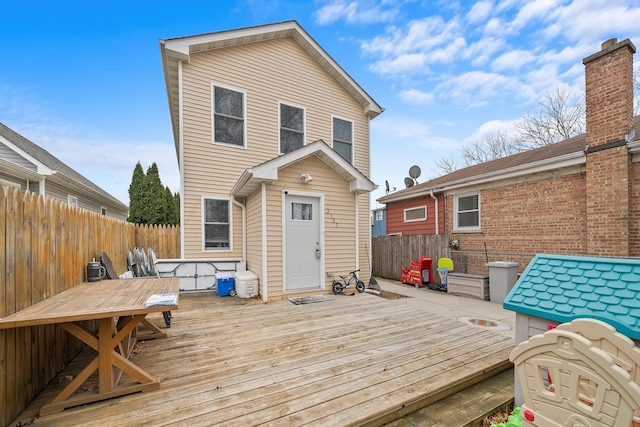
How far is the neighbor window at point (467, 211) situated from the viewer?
8805 millimetres

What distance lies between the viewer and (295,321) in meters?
4.58

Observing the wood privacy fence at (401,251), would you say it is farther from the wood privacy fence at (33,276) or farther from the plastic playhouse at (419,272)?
the wood privacy fence at (33,276)

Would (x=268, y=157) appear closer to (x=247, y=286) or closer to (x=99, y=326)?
(x=247, y=286)

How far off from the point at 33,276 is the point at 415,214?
35.8 feet

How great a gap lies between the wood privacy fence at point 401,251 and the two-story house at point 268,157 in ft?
5.67

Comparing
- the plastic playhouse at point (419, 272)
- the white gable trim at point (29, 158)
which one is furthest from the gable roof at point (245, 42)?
the plastic playhouse at point (419, 272)

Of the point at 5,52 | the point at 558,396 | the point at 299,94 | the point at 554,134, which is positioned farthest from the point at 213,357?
the point at 554,134

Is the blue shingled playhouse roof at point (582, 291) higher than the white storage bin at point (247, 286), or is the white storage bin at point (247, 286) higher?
the blue shingled playhouse roof at point (582, 291)

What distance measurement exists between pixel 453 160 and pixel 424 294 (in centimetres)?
1876

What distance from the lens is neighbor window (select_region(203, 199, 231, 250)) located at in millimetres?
7547

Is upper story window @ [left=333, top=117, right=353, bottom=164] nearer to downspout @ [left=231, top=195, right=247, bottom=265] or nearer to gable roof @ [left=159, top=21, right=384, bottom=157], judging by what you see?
gable roof @ [left=159, top=21, right=384, bottom=157]

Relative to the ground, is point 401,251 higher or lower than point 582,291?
lower

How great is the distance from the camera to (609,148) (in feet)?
19.0

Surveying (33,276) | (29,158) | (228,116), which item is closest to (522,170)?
(228,116)
